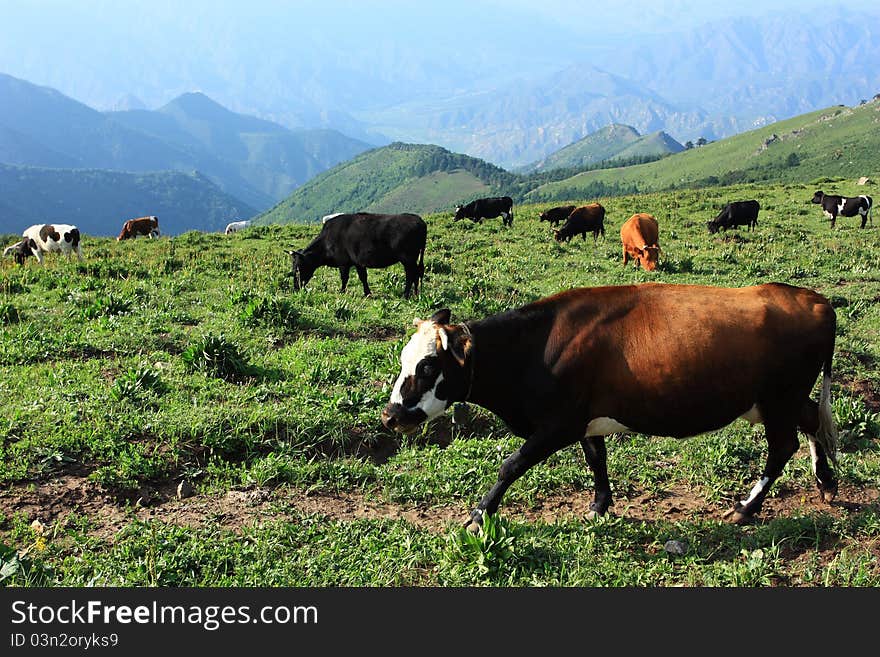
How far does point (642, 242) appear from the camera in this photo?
19.6 m

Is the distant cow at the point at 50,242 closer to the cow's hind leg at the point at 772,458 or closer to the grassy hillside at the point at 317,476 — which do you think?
the grassy hillside at the point at 317,476

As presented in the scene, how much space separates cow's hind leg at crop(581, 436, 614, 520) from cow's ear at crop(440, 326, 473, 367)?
1666 millimetres

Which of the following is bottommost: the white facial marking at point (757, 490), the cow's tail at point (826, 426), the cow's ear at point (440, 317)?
the white facial marking at point (757, 490)

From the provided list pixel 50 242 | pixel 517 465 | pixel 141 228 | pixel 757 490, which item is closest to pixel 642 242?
pixel 757 490

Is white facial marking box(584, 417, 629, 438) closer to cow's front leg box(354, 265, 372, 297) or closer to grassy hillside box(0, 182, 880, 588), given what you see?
grassy hillside box(0, 182, 880, 588)

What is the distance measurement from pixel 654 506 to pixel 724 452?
1.43 m

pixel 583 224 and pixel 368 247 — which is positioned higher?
pixel 583 224

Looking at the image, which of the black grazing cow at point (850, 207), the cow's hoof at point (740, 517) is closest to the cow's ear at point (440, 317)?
the cow's hoof at point (740, 517)

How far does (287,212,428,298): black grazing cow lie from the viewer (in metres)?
15.1

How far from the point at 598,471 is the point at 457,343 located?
82.7 inches

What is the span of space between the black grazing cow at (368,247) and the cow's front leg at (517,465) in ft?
29.6

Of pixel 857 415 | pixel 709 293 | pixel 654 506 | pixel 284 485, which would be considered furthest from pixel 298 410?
pixel 857 415

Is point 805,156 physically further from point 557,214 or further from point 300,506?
point 300,506

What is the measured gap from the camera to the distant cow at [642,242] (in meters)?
19.1
